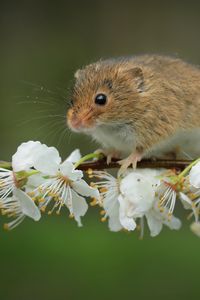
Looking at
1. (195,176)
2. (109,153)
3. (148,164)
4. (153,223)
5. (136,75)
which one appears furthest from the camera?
(136,75)

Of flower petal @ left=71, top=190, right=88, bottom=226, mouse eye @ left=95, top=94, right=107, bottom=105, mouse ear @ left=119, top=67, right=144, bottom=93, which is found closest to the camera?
flower petal @ left=71, top=190, right=88, bottom=226

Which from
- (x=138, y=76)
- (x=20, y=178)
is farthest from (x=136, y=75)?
(x=20, y=178)

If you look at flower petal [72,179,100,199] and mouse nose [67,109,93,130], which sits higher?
mouse nose [67,109,93,130]

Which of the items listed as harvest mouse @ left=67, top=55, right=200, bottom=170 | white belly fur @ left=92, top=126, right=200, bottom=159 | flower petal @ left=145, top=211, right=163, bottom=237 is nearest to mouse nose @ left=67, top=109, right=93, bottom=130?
harvest mouse @ left=67, top=55, right=200, bottom=170

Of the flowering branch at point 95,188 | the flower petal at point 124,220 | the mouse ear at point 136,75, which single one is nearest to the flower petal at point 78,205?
the flowering branch at point 95,188

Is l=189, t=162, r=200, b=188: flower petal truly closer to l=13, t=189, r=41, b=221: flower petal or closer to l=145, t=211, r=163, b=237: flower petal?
l=145, t=211, r=163, b=237: flower petal

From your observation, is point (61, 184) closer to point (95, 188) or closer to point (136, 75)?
point (95, 188)

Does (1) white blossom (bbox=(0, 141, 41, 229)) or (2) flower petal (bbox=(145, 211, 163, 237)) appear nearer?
(1) white blossom (bbox=(0, 141, 41, 229))
